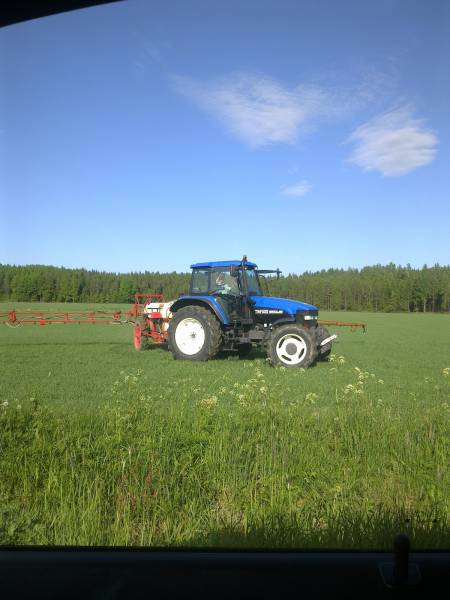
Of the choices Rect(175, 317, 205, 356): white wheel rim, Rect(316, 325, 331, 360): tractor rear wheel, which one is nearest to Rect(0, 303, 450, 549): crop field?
Rect(175, 317, 205, 356): white wheel rim

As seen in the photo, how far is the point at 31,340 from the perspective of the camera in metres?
9.67

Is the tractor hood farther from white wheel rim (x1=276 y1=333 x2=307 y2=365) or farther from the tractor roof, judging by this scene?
the tractor roof

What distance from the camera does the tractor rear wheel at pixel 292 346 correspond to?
20.1 ft

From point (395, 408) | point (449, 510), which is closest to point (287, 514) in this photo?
point (449, 510)

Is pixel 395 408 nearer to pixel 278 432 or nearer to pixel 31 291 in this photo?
pixel 278 432

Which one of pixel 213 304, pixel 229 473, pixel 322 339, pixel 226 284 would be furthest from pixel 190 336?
pixel 229 473

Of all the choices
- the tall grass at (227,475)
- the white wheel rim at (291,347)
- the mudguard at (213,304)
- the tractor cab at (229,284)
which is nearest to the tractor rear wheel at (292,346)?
the white wheel rim at (291,347)

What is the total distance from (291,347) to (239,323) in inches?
36.0

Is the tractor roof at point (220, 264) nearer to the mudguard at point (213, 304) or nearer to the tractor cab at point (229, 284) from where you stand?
the tractor cab at point (229, 284)

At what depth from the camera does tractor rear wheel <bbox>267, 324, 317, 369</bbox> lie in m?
6.12

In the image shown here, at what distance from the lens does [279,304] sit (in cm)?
613

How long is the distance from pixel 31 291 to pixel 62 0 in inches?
113

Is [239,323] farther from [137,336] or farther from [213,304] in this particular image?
[137,336]

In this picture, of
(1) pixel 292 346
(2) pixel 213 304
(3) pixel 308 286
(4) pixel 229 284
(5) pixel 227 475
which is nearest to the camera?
(5) pixel 227 475
